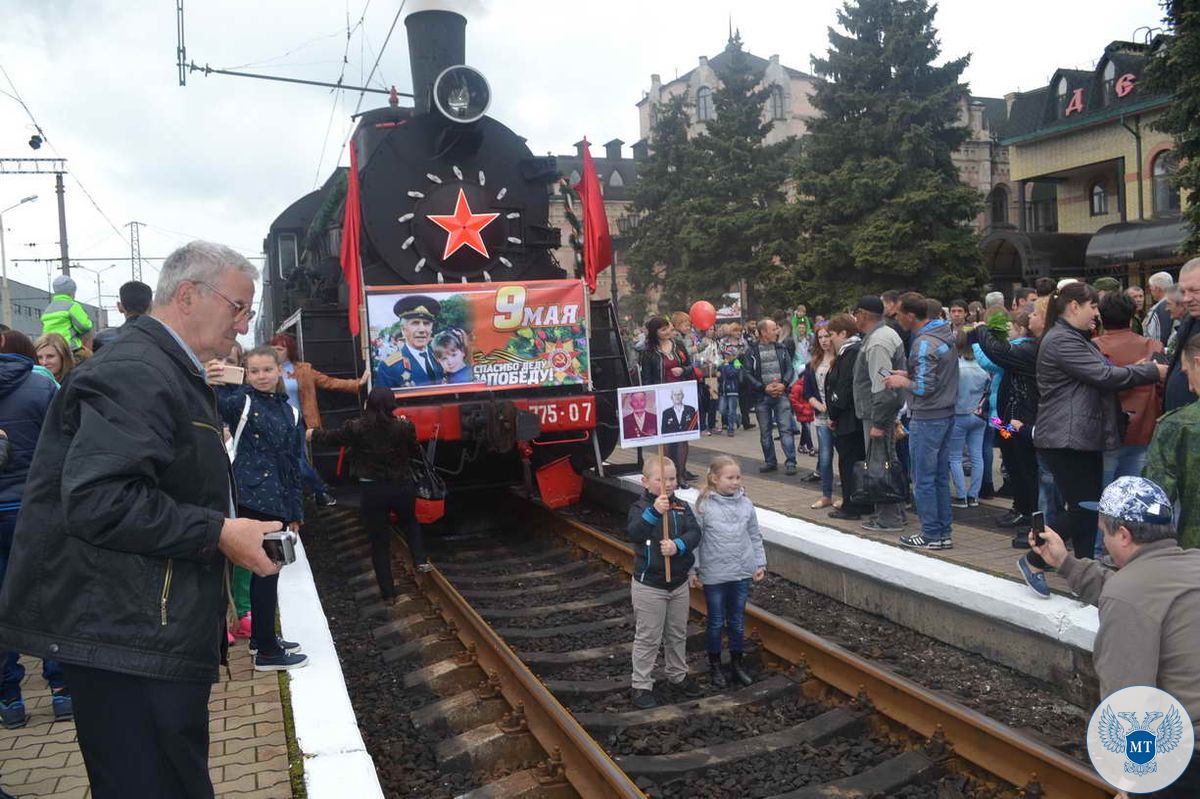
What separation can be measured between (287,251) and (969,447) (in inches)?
382

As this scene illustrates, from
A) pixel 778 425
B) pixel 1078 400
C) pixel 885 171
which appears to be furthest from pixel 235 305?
pixel 885 171

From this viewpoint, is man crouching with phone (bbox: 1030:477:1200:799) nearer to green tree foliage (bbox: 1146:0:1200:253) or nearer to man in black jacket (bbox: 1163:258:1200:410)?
man in black jacket (bbox: 1163:258:1200:410)

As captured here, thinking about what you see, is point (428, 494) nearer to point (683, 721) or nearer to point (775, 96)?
point (683, 721)

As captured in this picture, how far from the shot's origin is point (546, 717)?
4.14 metres

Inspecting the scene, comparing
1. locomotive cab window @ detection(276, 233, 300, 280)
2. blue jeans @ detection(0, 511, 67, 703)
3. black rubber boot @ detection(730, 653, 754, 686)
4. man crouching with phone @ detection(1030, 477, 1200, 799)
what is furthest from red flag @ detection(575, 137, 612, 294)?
locomotive cab window @ detection(276, 233, 300, 280)

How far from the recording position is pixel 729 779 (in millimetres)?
3768

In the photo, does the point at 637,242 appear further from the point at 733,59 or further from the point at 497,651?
the point at 497,651

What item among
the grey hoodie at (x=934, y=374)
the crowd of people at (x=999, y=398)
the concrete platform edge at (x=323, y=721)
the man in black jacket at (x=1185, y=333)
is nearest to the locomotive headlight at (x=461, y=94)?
the crowd of people at (x=999, y=398)

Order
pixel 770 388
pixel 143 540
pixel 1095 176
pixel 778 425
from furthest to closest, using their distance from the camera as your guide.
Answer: pixel 1095 176 → pixel 778 425 → pixel 770 388 → pixel 143 540

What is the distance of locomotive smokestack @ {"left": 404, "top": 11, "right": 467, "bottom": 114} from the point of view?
27.7 ft

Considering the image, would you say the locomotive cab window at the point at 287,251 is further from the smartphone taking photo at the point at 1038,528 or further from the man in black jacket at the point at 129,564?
the smartphone taking photo at the point at 1038,528

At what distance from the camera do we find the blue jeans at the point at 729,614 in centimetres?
484

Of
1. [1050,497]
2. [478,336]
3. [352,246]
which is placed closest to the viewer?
[1050,497]

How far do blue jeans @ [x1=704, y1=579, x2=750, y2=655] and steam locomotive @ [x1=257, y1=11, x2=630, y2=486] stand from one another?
275 centimetres
